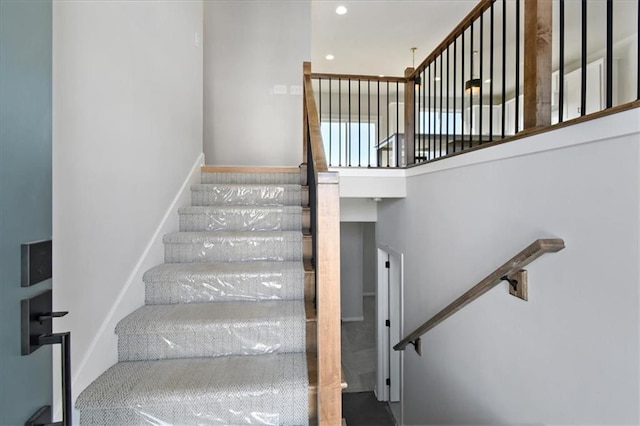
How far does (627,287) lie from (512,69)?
6621 millimetres

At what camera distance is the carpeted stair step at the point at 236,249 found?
2.05 meters

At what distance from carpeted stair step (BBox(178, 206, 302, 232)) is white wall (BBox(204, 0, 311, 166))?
2032mm

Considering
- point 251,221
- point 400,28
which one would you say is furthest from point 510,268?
point 400,28

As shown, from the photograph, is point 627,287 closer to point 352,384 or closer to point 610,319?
point 610,319

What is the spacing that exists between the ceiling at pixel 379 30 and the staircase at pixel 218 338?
354 centimetres

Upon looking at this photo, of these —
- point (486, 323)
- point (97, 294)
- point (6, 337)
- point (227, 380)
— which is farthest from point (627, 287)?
point (97, 294)

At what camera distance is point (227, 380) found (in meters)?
1.29

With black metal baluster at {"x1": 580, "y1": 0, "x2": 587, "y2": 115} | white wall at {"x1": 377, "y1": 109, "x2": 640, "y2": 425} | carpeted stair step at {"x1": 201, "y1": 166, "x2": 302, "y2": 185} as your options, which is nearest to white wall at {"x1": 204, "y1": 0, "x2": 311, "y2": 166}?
carpeted stair step at {"x1": 201, "y1": 166, "x2": 302, "y2": 185}

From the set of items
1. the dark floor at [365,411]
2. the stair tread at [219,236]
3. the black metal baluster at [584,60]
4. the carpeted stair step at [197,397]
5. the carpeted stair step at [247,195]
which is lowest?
the dark floor at [365,411]

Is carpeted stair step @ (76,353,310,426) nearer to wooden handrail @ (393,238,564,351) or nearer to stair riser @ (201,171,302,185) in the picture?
wooden handrail @ (393,238,564,351)

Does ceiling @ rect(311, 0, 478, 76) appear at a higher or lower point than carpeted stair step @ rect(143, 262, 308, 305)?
higher

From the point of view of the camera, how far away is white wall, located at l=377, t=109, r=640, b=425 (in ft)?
3.48

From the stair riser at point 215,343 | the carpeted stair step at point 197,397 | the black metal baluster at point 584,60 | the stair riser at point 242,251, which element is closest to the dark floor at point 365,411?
the stair riser at point 242,251

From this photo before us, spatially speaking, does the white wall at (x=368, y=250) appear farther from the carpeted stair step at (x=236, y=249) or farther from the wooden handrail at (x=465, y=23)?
the carpeted stair step at (x=236, y=249)
